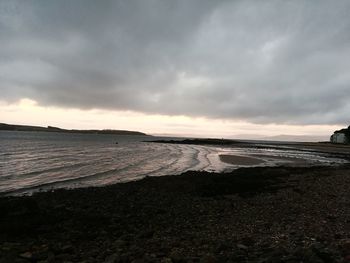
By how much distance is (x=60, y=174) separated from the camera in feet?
102

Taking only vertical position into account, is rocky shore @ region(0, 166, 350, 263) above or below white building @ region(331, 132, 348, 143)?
below

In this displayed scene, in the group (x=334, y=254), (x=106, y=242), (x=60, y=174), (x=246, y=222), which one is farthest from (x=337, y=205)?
(x=60, y=174)

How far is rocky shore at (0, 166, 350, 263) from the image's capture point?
922 centimetres

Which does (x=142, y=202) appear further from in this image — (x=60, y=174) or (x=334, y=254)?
(x=60, y=174)

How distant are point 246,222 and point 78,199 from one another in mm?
10271

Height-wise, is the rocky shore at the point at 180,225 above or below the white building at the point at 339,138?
below

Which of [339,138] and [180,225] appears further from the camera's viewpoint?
[339,138]

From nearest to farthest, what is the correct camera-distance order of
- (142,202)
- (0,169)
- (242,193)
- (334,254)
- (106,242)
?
(334,254)
(106,242)
(142,202)
(242,193)
(0,169)

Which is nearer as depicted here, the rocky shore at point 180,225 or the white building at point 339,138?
the rocky shore at point 180,225

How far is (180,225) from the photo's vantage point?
13.1m

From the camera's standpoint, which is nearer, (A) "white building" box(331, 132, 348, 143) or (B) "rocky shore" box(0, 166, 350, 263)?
(B) "rocky shore" box(0, 166, 350, 263)

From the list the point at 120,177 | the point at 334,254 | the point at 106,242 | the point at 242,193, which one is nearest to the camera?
the point at 334,254

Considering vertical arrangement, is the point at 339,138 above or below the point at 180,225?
above

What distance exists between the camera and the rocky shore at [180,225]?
922cm
